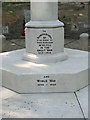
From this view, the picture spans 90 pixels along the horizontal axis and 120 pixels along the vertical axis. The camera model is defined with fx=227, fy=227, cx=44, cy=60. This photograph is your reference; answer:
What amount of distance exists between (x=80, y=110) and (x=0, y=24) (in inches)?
428

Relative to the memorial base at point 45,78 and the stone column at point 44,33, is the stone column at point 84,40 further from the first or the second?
the memorial base at point 45,78

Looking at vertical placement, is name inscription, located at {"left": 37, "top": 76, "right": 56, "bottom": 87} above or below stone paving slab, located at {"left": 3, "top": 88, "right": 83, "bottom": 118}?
above

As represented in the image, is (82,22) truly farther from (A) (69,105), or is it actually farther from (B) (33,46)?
(A) (69,105)

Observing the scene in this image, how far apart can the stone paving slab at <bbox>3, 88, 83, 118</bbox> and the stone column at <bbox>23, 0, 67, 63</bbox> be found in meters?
1.30

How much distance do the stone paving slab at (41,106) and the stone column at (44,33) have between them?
1295mm

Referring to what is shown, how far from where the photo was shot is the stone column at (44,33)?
5770mm

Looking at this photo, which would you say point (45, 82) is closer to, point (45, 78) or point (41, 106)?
point (45, 78)

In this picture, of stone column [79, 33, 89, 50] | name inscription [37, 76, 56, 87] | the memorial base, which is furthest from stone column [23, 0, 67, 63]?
stone column [79, 33, 89, 50]

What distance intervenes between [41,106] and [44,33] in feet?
7.05

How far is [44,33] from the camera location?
577 centimetres

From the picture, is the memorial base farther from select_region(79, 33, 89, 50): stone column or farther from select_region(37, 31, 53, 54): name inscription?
select_region(79, 33, 89, 50): stone column

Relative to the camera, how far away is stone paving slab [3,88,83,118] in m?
3.96

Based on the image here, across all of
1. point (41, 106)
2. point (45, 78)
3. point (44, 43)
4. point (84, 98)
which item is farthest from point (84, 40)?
point (41, 106)

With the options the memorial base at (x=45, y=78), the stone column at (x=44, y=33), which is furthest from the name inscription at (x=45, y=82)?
the stone column at (x=44, y=33)
